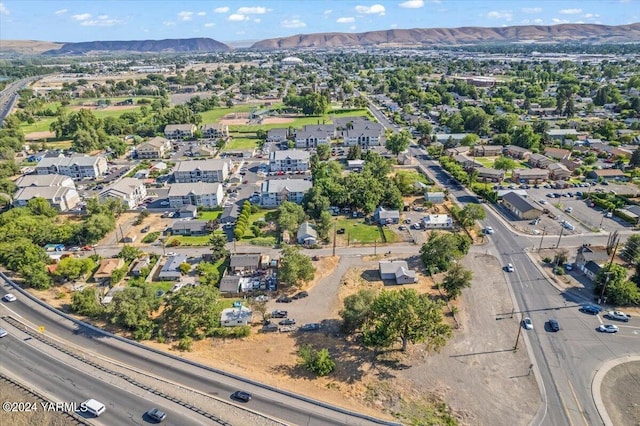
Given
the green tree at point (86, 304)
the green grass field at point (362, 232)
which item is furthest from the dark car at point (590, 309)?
the green tree at point (86, 304)

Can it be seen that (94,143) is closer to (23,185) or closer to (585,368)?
(23,185)

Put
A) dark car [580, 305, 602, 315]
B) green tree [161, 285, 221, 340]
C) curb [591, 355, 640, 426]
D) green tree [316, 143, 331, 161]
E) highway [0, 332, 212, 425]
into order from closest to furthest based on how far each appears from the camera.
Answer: highway [0, 332, 212, 425]
curb [591, 355, 640, 426]
green tree [161, 285, 221, 340]
dark car [580, 305, 602, 315]
green tree [316, 143, 331, 161]

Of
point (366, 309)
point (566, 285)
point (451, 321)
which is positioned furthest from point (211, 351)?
point (566, 285)

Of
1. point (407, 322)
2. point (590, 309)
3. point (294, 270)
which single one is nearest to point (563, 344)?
point (590, 309)

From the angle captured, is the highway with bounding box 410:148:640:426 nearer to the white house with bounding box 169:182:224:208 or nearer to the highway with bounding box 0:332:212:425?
the highway with bounding box 0:332:212:425

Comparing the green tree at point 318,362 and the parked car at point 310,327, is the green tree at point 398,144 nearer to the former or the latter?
the parked car at point 310,327

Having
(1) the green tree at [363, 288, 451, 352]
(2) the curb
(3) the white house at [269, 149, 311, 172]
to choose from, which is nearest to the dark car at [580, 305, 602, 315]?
(2) the curb
